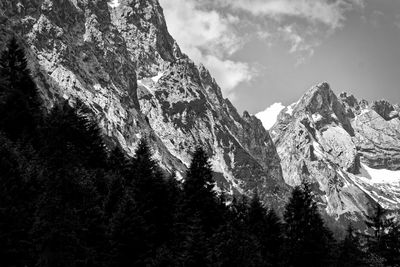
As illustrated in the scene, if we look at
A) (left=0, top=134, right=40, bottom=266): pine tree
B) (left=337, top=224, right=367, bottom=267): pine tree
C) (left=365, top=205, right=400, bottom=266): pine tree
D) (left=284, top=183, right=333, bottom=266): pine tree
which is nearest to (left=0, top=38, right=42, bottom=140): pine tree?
(left=284, top=183, right=333, bottom=266): pine tree

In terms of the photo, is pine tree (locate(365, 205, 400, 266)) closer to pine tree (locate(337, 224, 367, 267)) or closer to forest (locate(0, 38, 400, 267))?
forest (locate(0, 38, 400, 267))

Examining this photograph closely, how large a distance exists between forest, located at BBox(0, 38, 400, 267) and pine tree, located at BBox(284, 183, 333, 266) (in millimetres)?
90

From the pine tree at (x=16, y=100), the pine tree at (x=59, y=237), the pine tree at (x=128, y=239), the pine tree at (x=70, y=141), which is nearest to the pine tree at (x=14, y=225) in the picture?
the pine tree at (x=59, y=237)

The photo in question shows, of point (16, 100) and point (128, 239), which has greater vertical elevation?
point (16, 100)

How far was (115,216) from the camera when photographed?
123ft

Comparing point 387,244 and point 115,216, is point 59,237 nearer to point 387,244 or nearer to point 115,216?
point 115,216

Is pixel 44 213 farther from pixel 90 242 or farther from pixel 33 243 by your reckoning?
pixel 90 242

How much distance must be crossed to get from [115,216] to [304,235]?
19004 millimetres

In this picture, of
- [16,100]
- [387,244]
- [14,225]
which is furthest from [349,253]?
[14,225]

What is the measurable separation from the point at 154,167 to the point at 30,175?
59.7 ft

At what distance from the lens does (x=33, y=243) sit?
2898 centimetres

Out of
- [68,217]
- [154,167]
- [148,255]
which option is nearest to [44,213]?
[68,217]

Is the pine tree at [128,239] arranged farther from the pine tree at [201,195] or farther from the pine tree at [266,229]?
the pine tree at [266,229]

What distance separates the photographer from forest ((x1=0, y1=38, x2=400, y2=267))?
95.9ft
